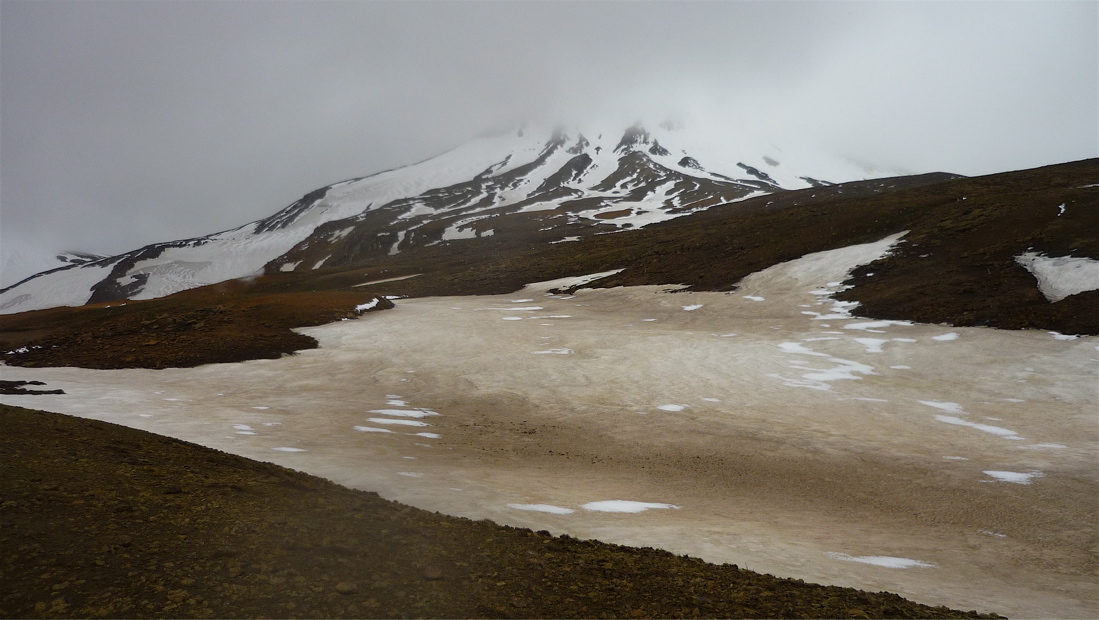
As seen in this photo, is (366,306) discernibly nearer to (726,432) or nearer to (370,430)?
(370,430)

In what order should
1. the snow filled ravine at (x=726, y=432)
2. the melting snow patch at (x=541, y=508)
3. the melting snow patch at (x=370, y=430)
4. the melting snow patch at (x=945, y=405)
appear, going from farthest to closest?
1. the melting snow patch at (x=945, y=405)
2. the melting snow patch at (x=370, y=430)
3. the melting snow patch at (x=541, y=508)
4. the snow filled ravine at (x=726, y=432)

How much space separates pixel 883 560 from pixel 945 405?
13.7m

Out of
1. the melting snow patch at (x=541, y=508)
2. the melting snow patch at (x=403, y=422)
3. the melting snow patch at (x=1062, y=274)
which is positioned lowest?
the melting snow patch at (x=541, y=508)

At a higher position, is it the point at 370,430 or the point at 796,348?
the point at 796,348

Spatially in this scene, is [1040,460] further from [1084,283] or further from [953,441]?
[1084,283]

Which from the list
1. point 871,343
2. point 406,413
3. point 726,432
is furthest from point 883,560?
point 871,343

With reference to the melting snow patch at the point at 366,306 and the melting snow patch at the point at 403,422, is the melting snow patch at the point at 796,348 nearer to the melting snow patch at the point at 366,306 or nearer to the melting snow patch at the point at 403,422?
the melting snow patch at the point at 403,422

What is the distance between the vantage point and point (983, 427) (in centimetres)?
1869

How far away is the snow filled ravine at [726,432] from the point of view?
10.8 meters

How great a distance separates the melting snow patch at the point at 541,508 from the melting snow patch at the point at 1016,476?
35.8ft

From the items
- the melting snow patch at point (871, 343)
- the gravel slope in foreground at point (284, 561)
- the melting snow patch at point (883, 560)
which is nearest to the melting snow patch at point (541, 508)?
the gravel slope in foreground at point (284, 561)

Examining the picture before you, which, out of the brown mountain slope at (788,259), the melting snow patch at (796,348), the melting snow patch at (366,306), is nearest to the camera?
the melting snow patch at (796,348)

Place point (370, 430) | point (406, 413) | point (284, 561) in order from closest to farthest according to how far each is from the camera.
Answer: point (284, 561) → point (370, 430) → point (406, 413)

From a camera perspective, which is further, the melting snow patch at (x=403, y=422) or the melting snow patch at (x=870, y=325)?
the melting snow patch at (x=870, y=325)
